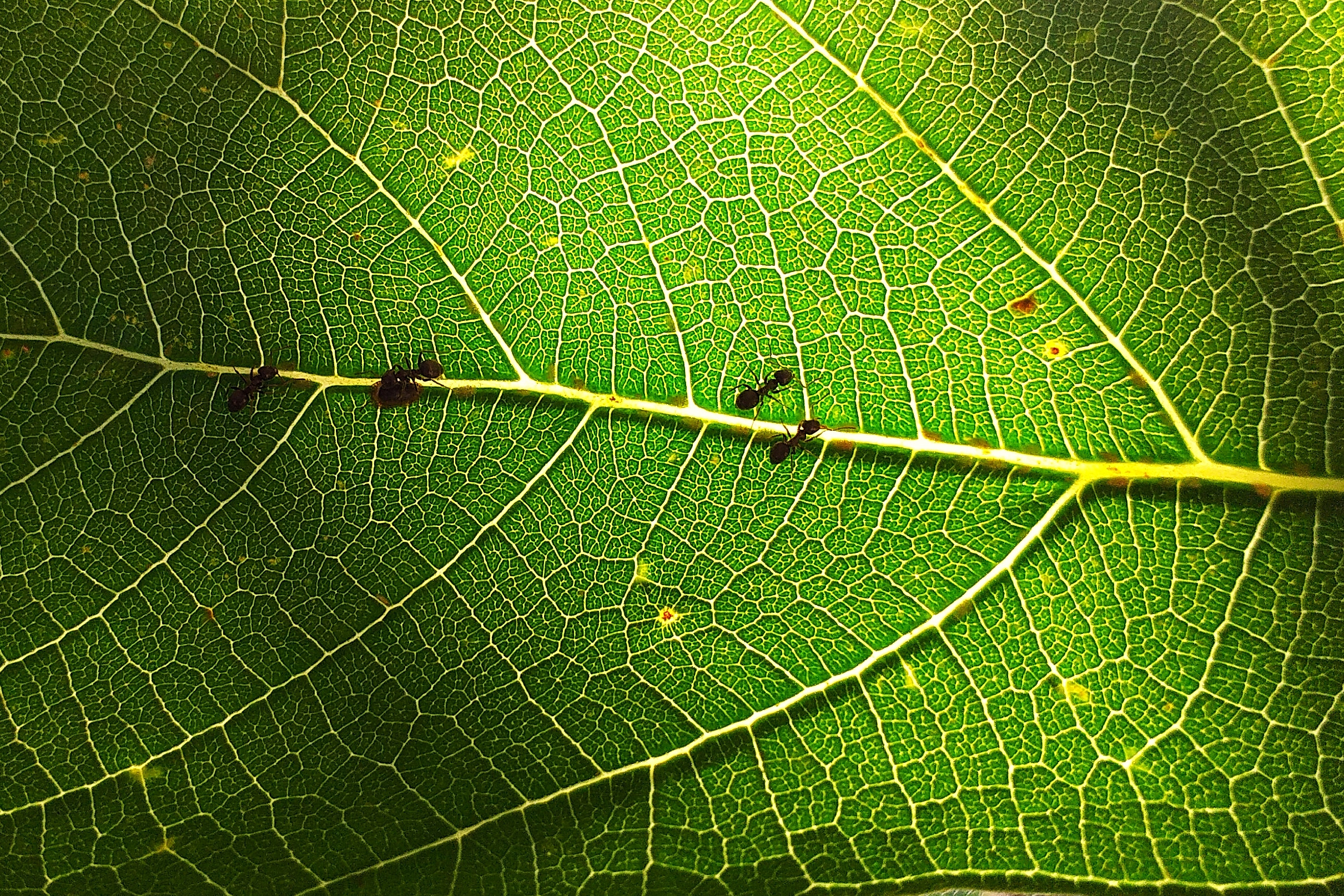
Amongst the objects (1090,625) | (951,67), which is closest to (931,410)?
(1090,625)

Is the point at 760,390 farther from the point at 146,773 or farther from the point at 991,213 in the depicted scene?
the point at 146,773

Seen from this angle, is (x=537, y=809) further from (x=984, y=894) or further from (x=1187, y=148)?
(x=1187, y=148)

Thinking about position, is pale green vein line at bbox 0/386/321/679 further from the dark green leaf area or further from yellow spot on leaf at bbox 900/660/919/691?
yellow spot on leaf at bbox 900/660/919/691

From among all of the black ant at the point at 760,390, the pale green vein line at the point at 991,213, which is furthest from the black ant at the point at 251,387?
the pale green vein line at the point at 991,213

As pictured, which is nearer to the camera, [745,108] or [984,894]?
[745,108]

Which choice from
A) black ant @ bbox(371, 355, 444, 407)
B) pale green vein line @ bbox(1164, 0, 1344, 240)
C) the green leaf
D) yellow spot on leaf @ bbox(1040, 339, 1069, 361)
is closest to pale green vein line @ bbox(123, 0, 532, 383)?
the green leaf

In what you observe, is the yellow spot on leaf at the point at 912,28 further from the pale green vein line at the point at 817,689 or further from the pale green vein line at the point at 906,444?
the pale green vein line at the point at 817,689
